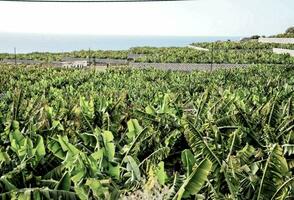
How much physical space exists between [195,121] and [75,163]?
102 inches

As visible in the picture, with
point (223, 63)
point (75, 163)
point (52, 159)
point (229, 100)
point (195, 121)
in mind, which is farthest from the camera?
point (223, 63)

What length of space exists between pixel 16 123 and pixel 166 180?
A: 8.22ft

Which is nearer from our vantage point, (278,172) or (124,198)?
(124,198)

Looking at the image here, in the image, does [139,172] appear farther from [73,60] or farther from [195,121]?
[73,60]

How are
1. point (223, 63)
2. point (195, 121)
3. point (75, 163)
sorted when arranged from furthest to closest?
point (223, 63) < point (195, 121) < point (75, 163)

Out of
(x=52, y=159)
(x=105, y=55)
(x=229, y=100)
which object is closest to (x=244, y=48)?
(x=105, y=55)

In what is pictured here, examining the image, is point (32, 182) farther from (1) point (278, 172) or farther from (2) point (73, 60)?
(2) point (73, 60)

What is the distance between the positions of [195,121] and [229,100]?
157cm

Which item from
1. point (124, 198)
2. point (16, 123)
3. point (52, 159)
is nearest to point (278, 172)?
point (124, 198)

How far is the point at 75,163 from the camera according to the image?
14.6 feet

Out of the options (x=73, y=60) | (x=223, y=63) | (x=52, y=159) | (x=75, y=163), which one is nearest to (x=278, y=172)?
(x=75, y=163)

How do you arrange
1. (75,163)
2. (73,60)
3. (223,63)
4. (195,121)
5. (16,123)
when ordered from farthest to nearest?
(73,60)
(223,63)
(195,121)
(16,123)
(75,163)

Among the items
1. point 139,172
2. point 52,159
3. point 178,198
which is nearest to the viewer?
point 178,198

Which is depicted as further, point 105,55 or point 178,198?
point 105,55
